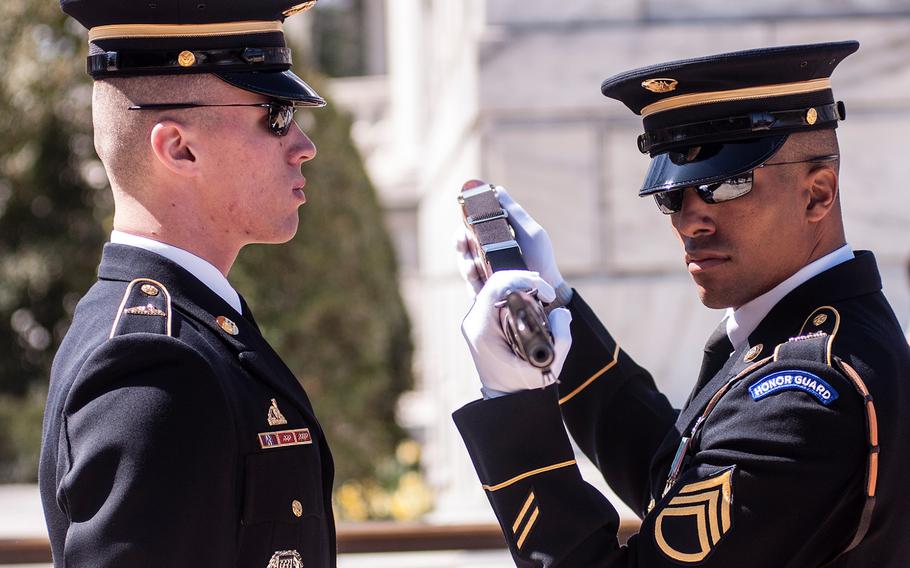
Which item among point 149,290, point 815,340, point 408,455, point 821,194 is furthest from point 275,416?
point 408,455

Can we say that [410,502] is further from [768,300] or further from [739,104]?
[739,104]

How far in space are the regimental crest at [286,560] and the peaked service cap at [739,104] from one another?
1.00 m

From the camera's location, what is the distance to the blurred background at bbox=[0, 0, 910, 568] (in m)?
5.30

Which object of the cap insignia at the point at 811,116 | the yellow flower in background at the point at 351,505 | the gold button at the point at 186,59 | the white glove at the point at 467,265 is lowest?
the yellow flower in background at the point at 351,505

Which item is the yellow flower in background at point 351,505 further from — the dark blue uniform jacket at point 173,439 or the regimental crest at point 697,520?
the regimental crest at point 697,520

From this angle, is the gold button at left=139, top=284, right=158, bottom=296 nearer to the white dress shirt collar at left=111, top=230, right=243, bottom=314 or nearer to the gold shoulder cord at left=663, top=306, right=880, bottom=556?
the white dress shirt collar at left=111, top=230, right=243, bottom=314

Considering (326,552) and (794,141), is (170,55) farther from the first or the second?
(794,141)

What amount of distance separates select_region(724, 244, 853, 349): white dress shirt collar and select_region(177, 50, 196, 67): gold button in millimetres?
1195

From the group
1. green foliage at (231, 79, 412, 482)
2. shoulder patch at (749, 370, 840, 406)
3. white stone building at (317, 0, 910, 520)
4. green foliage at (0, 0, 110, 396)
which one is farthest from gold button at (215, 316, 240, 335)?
green foliage at (0, 0, 110, 396)

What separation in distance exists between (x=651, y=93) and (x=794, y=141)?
305mm

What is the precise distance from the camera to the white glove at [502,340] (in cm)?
218

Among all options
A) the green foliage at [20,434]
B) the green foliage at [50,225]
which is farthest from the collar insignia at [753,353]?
the green foliage at [20,434]

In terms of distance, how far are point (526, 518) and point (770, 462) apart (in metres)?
0.44

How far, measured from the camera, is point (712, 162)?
2361 mm
